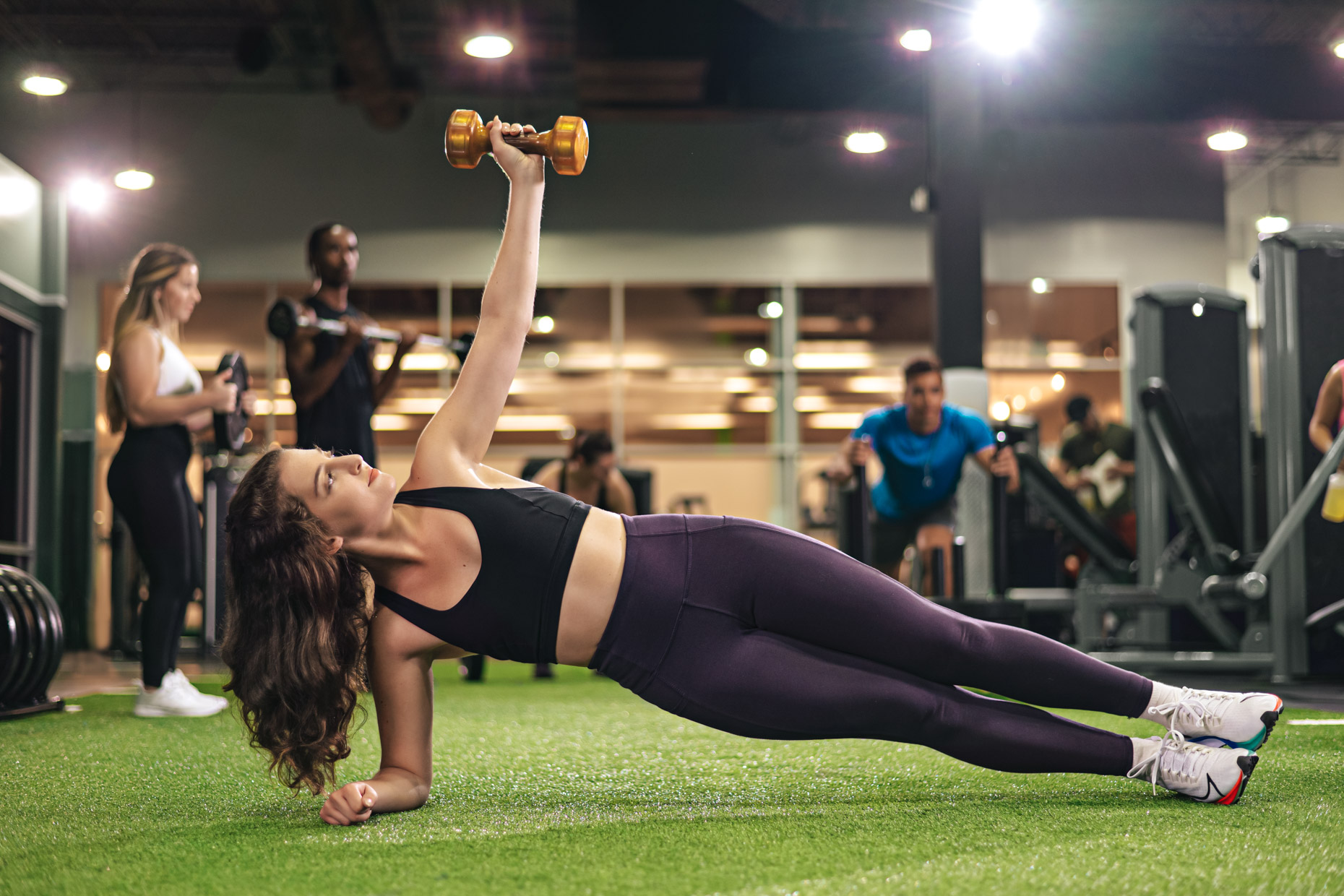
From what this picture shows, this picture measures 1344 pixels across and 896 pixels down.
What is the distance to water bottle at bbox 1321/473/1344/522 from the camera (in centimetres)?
414

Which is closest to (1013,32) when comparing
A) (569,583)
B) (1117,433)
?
(1117,433)

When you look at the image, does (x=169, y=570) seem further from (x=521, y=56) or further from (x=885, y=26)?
(x=521, y=56)

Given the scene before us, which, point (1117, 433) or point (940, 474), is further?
point (1117, 433)

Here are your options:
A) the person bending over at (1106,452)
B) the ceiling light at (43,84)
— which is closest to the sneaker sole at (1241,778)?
the person bending over at (1106,452)

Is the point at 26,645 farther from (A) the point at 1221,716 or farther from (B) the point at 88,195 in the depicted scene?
(B) the point at 88,195

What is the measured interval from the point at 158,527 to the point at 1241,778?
275cm

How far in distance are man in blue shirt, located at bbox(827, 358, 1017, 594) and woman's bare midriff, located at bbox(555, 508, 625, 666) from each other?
2859 millimetres

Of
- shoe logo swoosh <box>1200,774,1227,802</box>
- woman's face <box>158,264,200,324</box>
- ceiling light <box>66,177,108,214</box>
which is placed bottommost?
shoe logo swoosh <box>1200,774,1227,802</box>

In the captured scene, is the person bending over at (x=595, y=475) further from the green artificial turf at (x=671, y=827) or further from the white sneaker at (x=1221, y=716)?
the white sneaker at (x=1221, y=716)

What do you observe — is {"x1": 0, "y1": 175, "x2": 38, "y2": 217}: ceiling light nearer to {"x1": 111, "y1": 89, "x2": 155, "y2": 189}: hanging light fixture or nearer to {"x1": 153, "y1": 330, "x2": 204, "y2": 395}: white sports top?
{"x1": 111, "y1": 89, "x2": 155, "y2": 189}: hanging light fixture

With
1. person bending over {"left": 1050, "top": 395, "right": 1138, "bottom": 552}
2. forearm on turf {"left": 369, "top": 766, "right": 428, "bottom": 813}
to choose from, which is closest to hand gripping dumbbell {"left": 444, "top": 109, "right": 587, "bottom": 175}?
forearm on turf {"left": 369, "top": 766, "right": 428, "bottom": 813}

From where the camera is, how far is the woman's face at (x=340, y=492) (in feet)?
5.96

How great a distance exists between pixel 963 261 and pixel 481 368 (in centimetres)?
573

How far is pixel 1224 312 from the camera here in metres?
5.61
